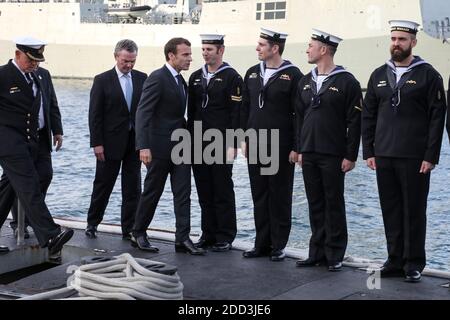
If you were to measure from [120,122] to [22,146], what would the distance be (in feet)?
3.71

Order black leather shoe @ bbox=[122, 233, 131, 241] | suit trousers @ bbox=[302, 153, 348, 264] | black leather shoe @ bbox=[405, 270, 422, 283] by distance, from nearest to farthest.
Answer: black leather shoe @ bbox=[405, 270, 422, 283]
suit trousers @ bbox=[302, 153, 348, 264]
black leather shoe @ bbox=[122, 233, 131, 241]

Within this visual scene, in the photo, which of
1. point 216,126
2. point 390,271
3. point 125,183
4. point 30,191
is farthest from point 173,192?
point 390,271

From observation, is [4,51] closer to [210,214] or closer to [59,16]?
[59,16]

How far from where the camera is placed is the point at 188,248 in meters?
7.50

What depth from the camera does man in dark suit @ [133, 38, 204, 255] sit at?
24.4 ft

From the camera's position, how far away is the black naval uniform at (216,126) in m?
7.54

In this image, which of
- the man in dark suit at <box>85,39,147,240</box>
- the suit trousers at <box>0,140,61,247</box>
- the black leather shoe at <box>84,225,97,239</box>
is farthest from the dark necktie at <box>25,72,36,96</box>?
the black leather shoe at <box>84,225,97,239</box>

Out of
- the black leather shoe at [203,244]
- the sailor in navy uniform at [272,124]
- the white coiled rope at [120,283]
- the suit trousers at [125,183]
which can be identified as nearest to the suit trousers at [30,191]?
the suit trousers at [125,183]

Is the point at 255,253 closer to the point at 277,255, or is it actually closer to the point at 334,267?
the point at 277,255

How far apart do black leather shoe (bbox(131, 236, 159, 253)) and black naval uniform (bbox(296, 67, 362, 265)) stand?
1377 millimetres

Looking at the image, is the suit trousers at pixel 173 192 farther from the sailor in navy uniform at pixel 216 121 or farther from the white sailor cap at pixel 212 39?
the white sailor cap at pixel 212 39

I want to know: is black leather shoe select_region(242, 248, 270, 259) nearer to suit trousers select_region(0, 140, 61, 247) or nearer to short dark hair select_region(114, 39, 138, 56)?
suit trousers select_region(0, 140, 61, 247)

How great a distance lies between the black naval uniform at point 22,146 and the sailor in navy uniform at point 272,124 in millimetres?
1638
